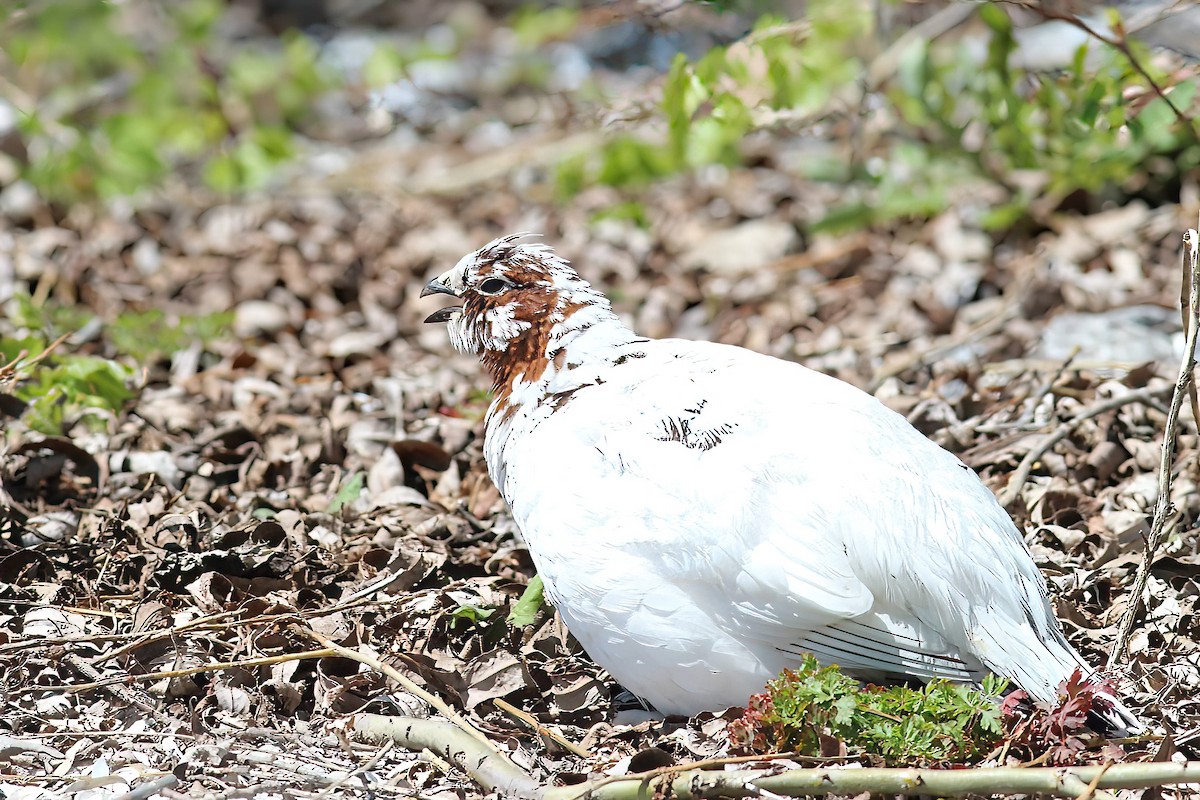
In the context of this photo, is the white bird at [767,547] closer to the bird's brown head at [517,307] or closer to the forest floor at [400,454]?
the forest floor at [400,454]

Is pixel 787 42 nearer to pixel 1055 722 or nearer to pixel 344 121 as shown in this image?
pixel 1055 722

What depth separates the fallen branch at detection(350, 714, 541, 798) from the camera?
3018mm

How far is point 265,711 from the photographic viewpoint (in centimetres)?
344

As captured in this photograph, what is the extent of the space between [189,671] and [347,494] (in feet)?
4.26

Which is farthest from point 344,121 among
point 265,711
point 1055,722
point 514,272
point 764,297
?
point 1055,722

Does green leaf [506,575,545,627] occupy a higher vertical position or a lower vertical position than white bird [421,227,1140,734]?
lower

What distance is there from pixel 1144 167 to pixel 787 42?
2284 millimetres

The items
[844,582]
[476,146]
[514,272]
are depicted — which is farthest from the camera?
[476,146]

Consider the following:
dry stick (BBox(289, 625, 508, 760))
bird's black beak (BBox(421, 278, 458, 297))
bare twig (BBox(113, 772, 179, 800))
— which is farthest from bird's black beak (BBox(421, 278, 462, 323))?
bare twig (BBox(113, 772, 179, 800))

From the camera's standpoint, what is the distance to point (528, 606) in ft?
12.5

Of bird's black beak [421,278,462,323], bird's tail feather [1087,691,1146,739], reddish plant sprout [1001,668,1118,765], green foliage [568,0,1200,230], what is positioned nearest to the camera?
reddish plant sprout [1001,668,1118,765]

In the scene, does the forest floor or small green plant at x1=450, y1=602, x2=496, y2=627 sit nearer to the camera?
the forest floor

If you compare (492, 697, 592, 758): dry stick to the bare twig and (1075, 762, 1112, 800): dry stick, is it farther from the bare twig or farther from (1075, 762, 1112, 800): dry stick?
(1075, 762, 1112, 800): dry stick

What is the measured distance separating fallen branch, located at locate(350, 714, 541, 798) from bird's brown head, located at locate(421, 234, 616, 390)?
109 cm
